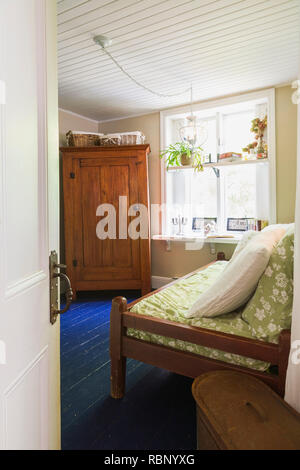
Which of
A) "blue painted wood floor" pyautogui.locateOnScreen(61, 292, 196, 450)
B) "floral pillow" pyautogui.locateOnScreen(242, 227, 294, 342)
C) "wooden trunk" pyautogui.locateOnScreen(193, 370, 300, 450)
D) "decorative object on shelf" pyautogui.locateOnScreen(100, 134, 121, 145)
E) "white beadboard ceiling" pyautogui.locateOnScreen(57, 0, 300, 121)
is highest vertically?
"white beadboard ceiling" pyautogui.locateOnScreen(57, 0, 300, 121)

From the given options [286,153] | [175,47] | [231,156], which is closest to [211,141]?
[231,156]

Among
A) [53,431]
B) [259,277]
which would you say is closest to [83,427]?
[53,431]

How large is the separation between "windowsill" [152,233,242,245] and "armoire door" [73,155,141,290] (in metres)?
0.44

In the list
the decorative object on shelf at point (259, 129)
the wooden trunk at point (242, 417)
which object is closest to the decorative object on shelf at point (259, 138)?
the decorative object on shelf at point (259, 129)

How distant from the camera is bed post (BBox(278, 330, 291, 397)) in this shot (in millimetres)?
1251

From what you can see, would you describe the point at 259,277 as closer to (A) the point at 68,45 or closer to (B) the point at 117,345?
(B) the point at 117,345

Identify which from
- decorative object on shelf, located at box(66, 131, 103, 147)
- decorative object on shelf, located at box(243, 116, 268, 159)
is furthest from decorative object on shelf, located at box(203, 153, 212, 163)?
decorative object on shelf, located at box(66, 131, 103, 147)

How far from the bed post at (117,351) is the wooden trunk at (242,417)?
652 millimetres

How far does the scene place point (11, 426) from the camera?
70 cm

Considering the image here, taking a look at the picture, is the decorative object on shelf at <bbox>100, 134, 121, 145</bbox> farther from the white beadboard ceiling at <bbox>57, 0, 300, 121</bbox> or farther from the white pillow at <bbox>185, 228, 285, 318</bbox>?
the white pillow at <bbox>185, 228, 285, 318</bbox>

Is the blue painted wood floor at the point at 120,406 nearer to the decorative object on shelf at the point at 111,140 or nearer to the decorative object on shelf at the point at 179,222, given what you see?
the decorative object on shelf at the point at 179,222

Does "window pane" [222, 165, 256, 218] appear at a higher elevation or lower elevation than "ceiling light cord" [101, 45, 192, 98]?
lower

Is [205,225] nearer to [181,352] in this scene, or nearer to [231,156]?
[231,156]

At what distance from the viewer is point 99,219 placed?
3814mm
